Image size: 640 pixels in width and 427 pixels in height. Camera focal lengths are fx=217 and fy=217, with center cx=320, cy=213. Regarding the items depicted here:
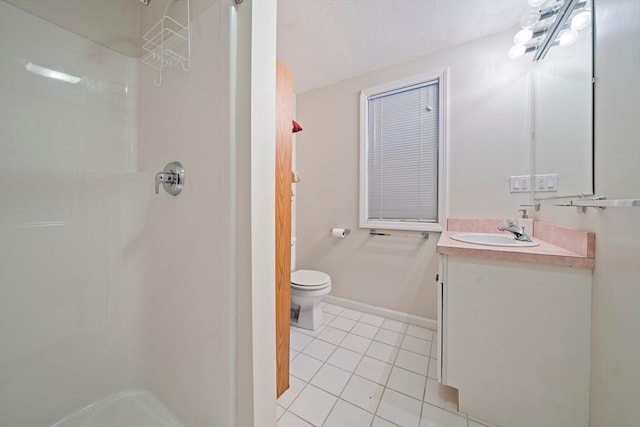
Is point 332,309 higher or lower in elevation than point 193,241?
lower

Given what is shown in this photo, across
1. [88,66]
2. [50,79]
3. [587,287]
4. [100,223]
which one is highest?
[88,66]

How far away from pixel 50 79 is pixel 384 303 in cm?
245

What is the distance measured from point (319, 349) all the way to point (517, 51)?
7.88 feet

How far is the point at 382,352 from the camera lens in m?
1.51

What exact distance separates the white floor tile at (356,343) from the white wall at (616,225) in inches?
41.5

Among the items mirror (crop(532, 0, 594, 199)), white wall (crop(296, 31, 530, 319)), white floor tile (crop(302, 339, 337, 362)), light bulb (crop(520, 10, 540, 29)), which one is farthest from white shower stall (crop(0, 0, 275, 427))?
light bulb (crop(520, 10, 540, 29))

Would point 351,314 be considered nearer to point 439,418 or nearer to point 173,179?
point 439,418

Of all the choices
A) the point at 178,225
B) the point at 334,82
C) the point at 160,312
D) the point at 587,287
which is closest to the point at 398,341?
the point at 587,287

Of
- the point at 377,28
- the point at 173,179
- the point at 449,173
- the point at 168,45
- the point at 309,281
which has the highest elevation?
the point at 377,28

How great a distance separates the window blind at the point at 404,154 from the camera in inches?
71.2

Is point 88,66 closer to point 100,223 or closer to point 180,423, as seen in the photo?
point 100,223

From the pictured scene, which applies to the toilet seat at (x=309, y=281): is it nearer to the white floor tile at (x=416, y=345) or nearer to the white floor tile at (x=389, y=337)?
the white floor tile at (x=389, y=337)

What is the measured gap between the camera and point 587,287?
0.85 metres

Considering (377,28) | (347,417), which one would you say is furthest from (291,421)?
(377,28)
